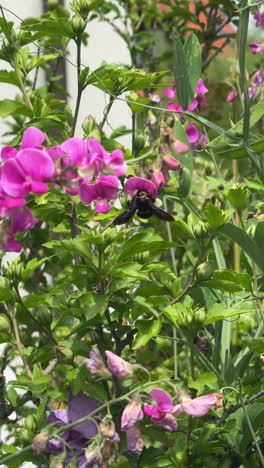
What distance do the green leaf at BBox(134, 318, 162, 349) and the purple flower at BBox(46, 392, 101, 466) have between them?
0.14 m

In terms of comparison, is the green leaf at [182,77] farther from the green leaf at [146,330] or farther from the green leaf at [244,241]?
the green leaf at [146,330]

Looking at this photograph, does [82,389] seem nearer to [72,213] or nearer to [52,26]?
[72,213]

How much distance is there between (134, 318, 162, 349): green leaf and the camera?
1165mm

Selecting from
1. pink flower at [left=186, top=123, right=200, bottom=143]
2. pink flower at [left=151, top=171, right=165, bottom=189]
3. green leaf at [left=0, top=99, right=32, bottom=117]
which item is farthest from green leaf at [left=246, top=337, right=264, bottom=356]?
pink flower at [left=186, top=123, right=200, bottom=143]

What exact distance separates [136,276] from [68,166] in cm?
23

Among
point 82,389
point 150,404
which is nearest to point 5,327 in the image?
point 82,389

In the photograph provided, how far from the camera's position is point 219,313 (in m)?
1.14

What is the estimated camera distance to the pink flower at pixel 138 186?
106 cm

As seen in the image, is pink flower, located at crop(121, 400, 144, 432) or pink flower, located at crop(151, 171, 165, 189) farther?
pink flower, located at crop(151, 171, 165, 189)

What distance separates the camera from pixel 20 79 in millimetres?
1419

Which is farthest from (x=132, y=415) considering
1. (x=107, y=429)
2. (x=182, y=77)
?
(x=182, y=77)

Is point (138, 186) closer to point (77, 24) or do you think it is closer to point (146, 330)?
point (146, 330)

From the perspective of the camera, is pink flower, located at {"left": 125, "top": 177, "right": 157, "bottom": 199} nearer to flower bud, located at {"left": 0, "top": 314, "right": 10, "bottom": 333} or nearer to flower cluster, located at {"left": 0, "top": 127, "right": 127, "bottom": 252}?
flower cluster, located at {"left": 0, "top": 127, "right": 127, "bottom": 252}

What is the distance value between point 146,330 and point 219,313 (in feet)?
0.38
